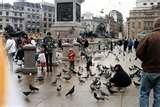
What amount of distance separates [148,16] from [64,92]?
154 meters

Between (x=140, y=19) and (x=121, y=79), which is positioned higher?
(x=121, y=79)

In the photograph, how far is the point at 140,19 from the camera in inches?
6639

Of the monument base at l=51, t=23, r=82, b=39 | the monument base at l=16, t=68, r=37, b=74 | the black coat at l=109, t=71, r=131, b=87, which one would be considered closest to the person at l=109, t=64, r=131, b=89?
the black coat at l=109, t=71, r=131, b=87

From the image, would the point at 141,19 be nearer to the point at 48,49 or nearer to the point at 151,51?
the point at 48,49

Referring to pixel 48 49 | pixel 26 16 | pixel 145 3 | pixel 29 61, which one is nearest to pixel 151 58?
pixel 29 61

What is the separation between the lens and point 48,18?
19425cm

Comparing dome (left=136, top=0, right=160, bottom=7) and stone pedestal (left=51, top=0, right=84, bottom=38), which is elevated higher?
dome (left=136, top=0, right=160, bottom=7)

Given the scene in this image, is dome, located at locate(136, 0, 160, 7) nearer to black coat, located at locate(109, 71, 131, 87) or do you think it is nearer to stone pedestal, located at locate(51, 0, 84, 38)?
stone pedestal, located at locate(51, 0, 84, 38)

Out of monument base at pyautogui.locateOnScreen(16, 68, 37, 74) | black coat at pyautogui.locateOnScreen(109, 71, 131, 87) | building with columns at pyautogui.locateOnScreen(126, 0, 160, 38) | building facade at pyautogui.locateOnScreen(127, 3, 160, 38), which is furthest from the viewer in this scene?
building facade at pyautogui.locateOnScreen(127, 3, 160, 38)

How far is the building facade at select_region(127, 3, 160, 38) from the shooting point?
162 m

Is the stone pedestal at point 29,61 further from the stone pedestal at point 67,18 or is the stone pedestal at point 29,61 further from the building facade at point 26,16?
the building facade at point 26,16

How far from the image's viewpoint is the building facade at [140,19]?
162500 millimetres

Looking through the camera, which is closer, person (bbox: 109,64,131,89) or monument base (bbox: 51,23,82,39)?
person (bbox: 109,64,131,89)

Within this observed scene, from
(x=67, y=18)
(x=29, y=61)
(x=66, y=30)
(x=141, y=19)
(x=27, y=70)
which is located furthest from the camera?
(x=141, y=19)
